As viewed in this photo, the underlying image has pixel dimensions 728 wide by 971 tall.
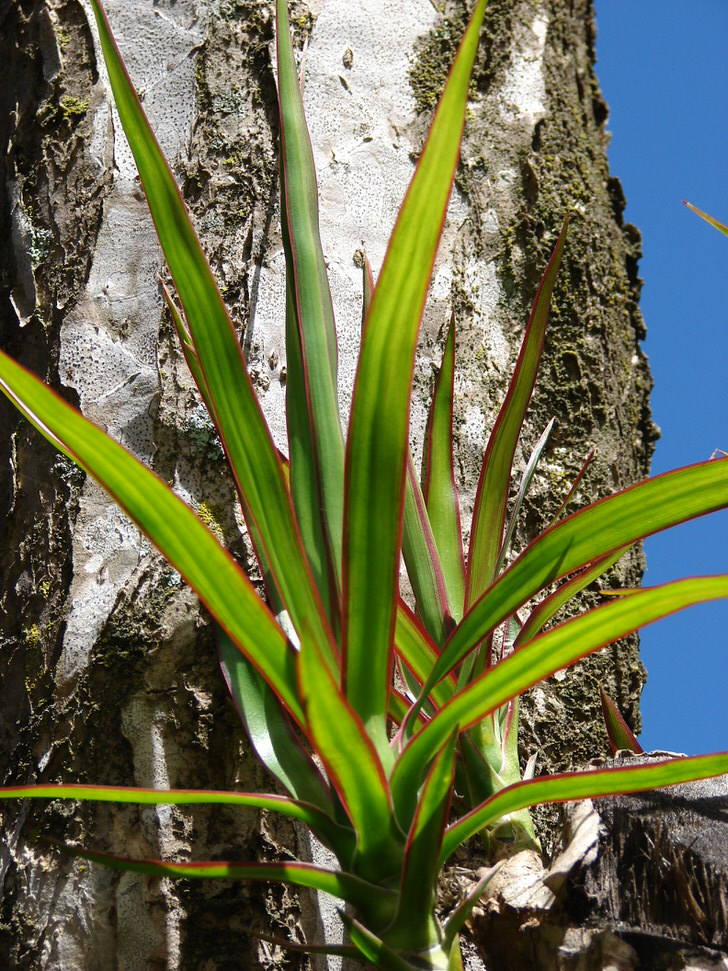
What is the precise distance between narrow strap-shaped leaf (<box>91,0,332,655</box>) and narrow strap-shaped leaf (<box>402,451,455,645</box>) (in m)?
0.19

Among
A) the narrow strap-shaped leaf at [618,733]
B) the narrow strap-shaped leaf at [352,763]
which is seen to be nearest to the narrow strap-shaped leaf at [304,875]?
the narrow strap-shaped leaf at [352,763]

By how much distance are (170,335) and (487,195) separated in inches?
21.8

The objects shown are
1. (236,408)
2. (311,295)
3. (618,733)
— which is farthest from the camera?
(618,733)

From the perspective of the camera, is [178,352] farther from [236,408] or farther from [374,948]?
[374,948]

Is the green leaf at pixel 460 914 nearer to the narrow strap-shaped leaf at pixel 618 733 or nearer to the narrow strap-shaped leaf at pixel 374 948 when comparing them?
the narrow strap-shaped leaf at pixel 374 948

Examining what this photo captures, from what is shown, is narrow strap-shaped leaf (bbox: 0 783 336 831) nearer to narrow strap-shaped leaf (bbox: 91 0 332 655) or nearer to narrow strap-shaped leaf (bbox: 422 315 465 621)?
narrow strap-shaped leaf (bbox: 91 0 332 655)

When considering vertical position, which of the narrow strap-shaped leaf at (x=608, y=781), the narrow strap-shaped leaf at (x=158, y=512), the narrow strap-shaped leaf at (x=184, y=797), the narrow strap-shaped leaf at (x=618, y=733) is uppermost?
the narrow strap-shaped leaf at (x=618, y=733)

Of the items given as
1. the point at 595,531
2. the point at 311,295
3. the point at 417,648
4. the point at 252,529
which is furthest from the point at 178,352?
the point at 595,531

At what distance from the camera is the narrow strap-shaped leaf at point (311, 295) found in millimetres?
791

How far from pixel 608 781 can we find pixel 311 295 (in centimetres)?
53

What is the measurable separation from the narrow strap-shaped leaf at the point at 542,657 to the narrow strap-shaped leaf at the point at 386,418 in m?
0.06

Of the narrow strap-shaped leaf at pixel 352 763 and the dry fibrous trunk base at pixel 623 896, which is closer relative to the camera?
the narrow strap-shaped leaf at pixel 352 763

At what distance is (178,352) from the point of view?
1.06m

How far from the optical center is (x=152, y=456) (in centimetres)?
102
